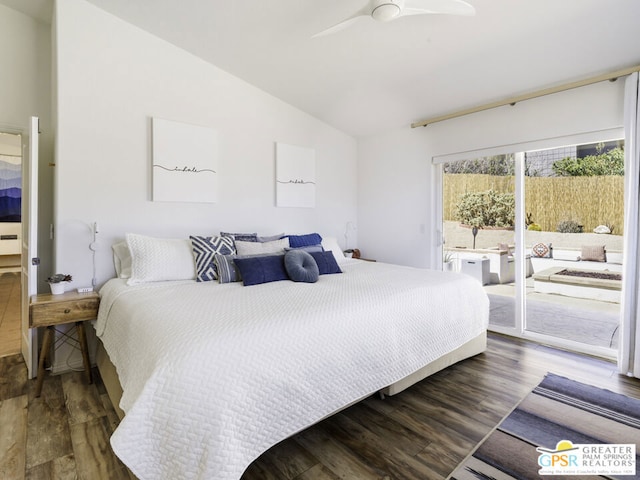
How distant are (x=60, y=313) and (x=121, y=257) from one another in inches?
24.8

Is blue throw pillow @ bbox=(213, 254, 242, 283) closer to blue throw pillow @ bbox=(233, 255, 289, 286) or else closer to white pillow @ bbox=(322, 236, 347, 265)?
blue throw pillow @ bbox=(233, 255, 289, 286)

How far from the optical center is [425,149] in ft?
13.2

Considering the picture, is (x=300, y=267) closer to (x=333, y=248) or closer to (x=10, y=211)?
(x=333, y=248)

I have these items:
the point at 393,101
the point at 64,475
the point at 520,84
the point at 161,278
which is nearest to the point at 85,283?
the point at 161,278

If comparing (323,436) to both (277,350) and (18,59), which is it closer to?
(277,350)

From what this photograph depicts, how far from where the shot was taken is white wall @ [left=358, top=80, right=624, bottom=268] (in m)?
2.83

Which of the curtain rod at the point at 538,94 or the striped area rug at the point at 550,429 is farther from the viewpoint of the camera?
the curtain rod at the point at 538,94

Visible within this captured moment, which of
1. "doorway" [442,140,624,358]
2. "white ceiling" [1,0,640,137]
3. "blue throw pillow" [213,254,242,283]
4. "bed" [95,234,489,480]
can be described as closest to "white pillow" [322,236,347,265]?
"bed" [95,234,489,480]

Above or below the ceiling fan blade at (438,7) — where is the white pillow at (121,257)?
below

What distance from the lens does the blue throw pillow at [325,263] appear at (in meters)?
2.92

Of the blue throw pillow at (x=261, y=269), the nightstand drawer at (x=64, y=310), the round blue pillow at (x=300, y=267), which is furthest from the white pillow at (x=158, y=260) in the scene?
the round blue pillow at (x=300, y=267)

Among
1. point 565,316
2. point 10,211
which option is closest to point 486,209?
point 565,316

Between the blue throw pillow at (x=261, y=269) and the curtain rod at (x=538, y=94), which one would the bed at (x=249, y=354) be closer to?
the blue throw pillow at (x=261, y=269)

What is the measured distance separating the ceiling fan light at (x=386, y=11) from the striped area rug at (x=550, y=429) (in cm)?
247
